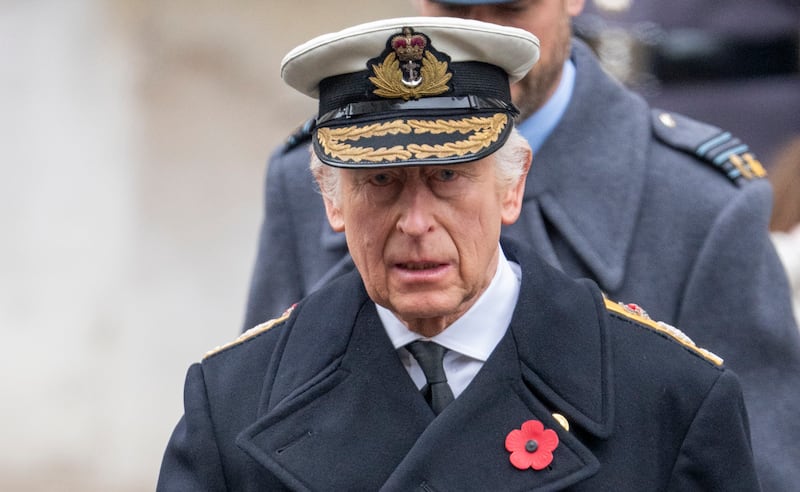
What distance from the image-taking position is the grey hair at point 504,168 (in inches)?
123

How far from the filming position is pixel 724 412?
308cm

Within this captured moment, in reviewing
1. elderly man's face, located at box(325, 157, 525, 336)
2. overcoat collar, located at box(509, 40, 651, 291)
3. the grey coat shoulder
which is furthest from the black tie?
the grey coat shoulder

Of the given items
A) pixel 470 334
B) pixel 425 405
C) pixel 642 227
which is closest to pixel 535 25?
pixel 642 227

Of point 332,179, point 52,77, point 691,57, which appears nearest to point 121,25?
point 52,77

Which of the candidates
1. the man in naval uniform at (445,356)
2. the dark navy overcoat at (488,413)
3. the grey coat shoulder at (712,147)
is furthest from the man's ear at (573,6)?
the dark navy overcoat at (488,413)

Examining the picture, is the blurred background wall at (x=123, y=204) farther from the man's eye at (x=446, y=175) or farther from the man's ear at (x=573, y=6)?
the man's eye at (x=446, y=175)

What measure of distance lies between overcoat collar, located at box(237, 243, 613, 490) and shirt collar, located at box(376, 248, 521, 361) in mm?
31

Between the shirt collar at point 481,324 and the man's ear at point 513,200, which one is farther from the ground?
the man's ear at point 513,200

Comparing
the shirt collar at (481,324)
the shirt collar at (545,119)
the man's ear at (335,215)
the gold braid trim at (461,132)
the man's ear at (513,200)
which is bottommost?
the shirt collar at (481,324)

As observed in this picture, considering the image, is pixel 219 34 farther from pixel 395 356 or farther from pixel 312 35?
pixel 395 356

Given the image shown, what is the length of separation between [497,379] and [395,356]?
21 centimetres

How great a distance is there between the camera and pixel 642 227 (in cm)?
383

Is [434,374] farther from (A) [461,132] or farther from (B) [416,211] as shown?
(A) [461,132]

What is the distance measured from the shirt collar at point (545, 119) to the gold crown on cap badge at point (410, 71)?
2.79 ft
